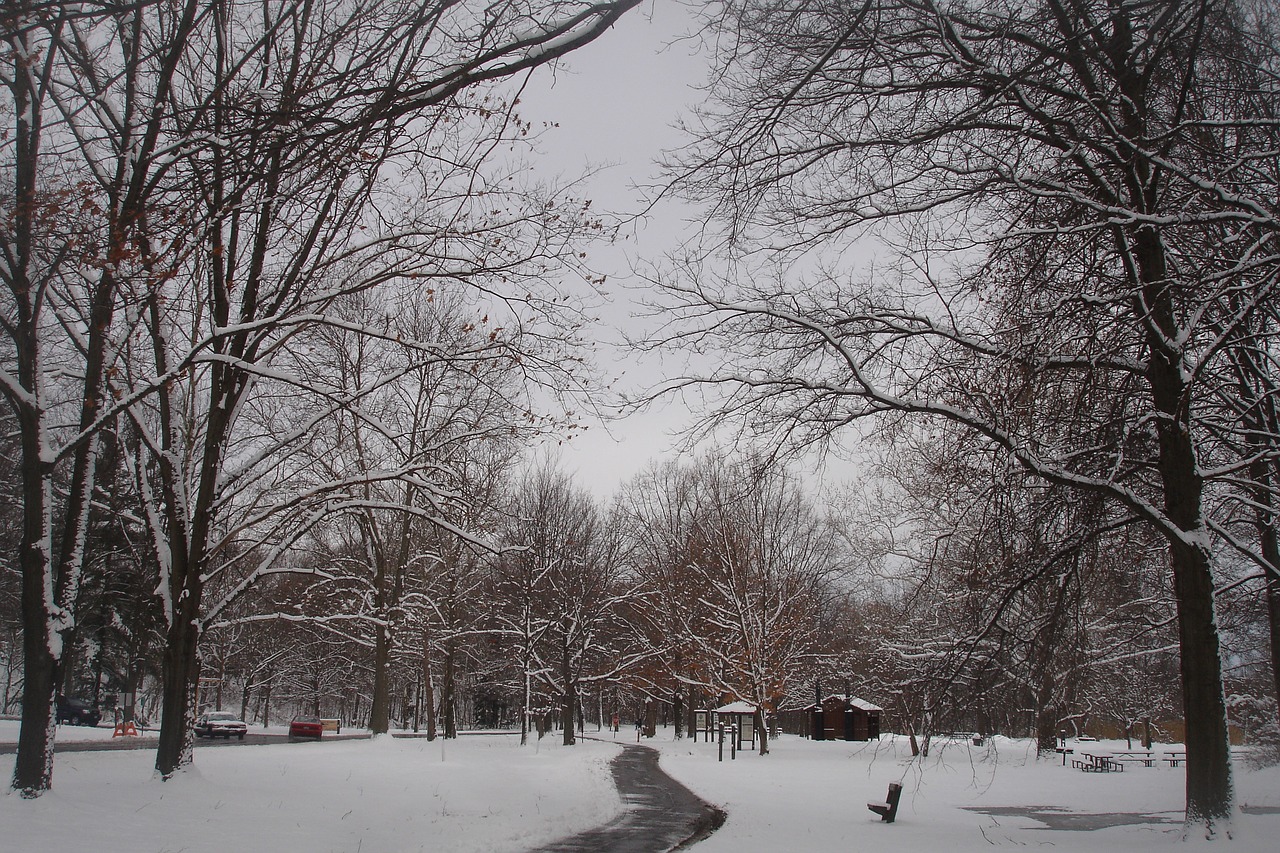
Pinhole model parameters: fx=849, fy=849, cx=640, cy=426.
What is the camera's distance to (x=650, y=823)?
13305 millimetres

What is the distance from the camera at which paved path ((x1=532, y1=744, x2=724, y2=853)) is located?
1080 centimetres

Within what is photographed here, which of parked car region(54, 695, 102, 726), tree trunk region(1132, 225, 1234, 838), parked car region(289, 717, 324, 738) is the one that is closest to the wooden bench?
tree trunk region(1132, 225, 1234, 838)

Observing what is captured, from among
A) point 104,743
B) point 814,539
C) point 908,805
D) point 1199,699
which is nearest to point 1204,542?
point 1199,699

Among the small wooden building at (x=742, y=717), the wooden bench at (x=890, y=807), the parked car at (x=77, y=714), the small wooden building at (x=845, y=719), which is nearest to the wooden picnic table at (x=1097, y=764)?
the small wooden building at (x=845, y=719)

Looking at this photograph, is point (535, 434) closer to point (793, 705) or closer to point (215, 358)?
point (215, 358)

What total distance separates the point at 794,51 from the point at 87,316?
959cm

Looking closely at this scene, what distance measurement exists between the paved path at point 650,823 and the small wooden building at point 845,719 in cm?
2122

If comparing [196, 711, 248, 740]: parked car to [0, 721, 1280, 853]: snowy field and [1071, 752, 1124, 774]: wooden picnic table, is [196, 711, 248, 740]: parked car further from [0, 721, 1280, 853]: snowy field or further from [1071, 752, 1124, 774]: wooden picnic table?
[1071, 752, 1124, 774]: wooden picnic table

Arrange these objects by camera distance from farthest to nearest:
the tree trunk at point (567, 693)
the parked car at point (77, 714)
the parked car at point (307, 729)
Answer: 1. the parked car at point (307, 729)
2. the parked car at point (77, 714)
3. the tree trunk at point (567, 693)

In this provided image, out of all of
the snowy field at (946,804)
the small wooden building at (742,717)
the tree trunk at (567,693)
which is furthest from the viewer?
the tree trunk at (567,693)

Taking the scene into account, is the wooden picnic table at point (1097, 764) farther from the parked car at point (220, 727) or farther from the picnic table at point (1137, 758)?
the parked car at point (220, 727)

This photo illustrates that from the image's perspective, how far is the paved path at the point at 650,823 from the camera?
10805mm

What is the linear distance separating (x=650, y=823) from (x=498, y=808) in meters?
2.45

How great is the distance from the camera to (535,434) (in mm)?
11633
